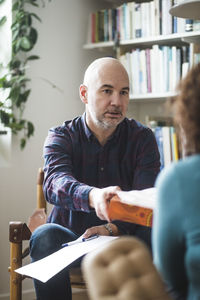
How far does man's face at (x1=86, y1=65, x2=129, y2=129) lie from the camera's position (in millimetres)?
1768

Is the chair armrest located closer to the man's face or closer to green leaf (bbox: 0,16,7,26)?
the man's face

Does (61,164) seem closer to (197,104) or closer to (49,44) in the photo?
(197,104)

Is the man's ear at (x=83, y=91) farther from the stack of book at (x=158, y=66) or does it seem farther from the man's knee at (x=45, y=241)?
the stack of book at (x=158, y=66)

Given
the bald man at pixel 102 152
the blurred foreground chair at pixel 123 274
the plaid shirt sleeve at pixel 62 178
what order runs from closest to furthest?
the blurred foreground chair at pixel 123 274 → the plaid shirt sleeve at pixel 62 178 → the bald man at pixel 102 152

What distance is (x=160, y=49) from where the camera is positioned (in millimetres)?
2656

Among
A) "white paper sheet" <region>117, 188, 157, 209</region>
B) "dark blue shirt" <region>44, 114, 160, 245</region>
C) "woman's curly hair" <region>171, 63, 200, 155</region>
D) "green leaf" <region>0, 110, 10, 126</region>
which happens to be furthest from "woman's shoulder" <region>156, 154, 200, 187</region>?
"green leaf" <region>0, 110, 10, 126</region>

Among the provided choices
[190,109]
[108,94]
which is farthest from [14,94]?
[190,109]

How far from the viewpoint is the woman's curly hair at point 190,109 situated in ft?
2.42

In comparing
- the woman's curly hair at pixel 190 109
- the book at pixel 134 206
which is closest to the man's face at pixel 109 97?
the book at pixel 134 206

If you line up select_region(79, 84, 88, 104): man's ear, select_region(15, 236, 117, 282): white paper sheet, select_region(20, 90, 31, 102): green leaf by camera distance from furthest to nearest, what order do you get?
select_region(20, 90, 31, 102): green leaf
select_region(79, 84, 88, 104): man's ear
select_region(15, 236, 117, 282): white paper sheet

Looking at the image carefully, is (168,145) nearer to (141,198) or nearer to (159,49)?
(159,49)

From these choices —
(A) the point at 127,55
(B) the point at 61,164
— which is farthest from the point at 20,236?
(A) the point at 127,55

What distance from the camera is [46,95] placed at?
106 inches

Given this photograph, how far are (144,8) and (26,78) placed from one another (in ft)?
2.52
